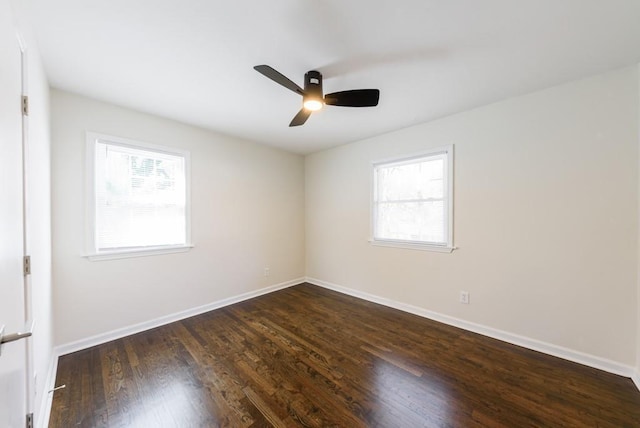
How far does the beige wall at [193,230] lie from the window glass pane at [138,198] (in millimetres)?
145

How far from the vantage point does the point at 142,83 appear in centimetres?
220

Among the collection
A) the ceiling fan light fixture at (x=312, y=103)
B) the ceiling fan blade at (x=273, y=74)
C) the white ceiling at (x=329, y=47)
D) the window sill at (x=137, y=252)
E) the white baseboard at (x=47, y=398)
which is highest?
the white ceiling at (x=329, y=47)

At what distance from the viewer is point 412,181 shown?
3.30 metres

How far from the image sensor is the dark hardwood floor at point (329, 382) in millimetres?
1581

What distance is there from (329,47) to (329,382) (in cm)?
252

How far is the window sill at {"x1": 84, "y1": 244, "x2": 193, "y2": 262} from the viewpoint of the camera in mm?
2473

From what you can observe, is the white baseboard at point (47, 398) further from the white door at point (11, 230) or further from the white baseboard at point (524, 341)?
the white baseboard at point (524, 341)

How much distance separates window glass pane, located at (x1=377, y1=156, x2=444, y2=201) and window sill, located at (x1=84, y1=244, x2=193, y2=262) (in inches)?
110

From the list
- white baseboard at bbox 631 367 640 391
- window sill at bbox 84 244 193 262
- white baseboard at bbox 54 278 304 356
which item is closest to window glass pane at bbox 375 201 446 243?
white baseboard at bbox 631 367 640 391

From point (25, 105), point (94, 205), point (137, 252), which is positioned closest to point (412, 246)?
point (137, 252)

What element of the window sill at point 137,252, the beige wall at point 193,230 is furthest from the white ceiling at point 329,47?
the window sill at point 137,252

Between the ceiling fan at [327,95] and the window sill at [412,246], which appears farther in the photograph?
the window sill at [412,246]

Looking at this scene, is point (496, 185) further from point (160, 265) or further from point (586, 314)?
point (160, 265)

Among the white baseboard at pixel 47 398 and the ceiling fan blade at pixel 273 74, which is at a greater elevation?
the ceiling fan blade at pixel 273 74
